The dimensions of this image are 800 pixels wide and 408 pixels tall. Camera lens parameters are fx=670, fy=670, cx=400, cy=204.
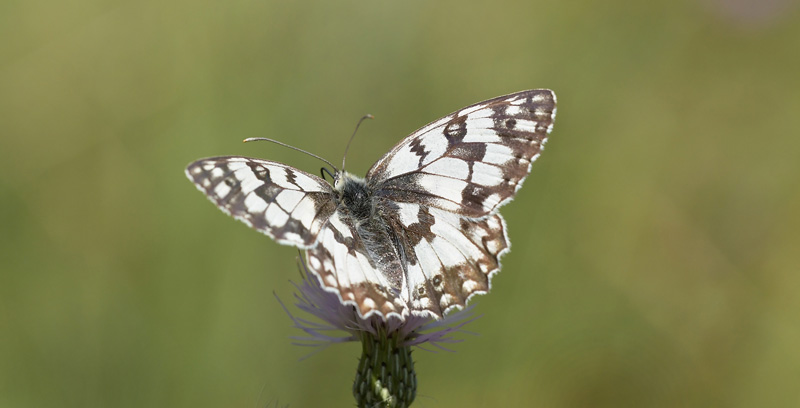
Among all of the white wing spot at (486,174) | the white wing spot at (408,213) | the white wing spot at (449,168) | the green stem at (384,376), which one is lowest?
the green stem at (384,376)

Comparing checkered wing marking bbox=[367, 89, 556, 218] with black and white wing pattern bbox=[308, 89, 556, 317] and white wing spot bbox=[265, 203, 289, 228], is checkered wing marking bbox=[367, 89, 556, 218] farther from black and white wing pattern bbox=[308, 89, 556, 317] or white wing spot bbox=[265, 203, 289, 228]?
white wing spot bbox=[265, 203, 289, 228]

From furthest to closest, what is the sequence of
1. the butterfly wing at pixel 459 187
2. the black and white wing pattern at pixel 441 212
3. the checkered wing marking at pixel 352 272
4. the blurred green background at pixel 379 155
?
the blurred green background at pixel 379 155, the butterfly wing at pixel 459 187, the black and white wing pattern at pixel 441 212, the checkered wing marking at pixel 352 272

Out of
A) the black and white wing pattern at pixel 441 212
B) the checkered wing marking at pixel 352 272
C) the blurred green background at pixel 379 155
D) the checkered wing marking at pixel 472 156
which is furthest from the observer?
the blurred green background at pixel 379 155

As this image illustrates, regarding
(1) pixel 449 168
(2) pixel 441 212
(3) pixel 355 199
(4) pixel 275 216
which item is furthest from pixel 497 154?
(4) pixel 275 216

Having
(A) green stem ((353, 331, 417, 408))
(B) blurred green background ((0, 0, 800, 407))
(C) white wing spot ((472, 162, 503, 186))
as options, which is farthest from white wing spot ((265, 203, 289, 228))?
(B) blurred green background ((0, 0, 800, 407))

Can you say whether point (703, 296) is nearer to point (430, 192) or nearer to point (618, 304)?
point (618, 304)

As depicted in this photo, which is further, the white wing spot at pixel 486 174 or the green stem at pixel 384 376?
the white wing spot at pixel 486 174

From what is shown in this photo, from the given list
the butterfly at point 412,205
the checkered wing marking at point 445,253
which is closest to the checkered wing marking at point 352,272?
the butterfly at point 412,205

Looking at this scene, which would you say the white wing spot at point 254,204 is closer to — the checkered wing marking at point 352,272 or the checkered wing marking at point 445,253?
the checkered wing marking at point 352,272
